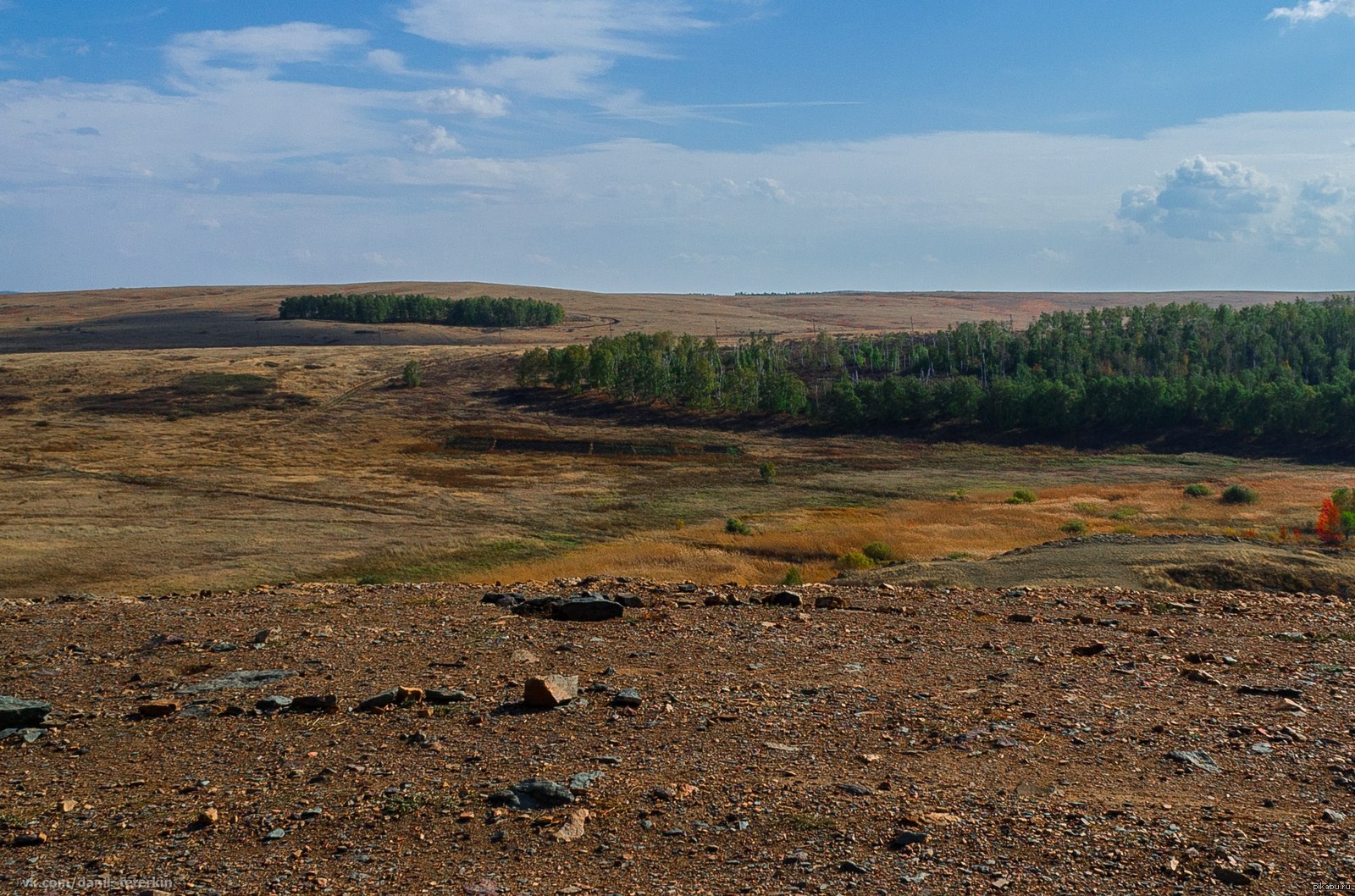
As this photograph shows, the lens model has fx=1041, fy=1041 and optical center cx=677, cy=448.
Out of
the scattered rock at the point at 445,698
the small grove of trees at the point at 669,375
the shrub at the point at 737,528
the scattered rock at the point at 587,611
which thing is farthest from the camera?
the small grove of trees at the point at 669,375

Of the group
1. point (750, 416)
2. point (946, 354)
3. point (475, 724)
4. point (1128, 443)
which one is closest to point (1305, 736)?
point (475, 724)

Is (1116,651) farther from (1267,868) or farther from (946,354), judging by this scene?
(946,354)

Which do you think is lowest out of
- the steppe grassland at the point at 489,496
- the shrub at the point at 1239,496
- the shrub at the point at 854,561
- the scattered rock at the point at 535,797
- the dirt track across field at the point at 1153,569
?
the steppe grassland at the point at 489,496

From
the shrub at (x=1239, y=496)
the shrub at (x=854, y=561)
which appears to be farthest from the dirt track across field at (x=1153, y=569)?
the shrub at (x=1239, y=496)

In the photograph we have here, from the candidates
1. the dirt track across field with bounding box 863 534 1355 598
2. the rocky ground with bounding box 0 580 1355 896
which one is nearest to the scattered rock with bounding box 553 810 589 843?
the rocky ground with bounding box 0 580 1355 896

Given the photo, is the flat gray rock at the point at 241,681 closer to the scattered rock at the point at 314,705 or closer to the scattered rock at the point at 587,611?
the scattered rock at the point at 314,705

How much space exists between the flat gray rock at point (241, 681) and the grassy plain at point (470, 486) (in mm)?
22746

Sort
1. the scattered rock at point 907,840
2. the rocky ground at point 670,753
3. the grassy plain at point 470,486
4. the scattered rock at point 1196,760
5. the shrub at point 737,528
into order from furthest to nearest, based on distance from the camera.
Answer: the shrub at point 737,528
the grassy plain at point 470,486
the scattered rock at point 1196,760
the scattered rock at point 907,840
the rocky ground at point 670,753

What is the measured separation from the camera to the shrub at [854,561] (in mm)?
38250

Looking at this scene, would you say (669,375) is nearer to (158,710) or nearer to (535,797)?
(158,710)

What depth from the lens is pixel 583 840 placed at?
9031 millimetres

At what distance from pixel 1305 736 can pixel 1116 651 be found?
3.64m

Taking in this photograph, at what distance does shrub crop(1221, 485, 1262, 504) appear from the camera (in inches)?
2383

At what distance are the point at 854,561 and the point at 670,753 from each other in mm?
28826
